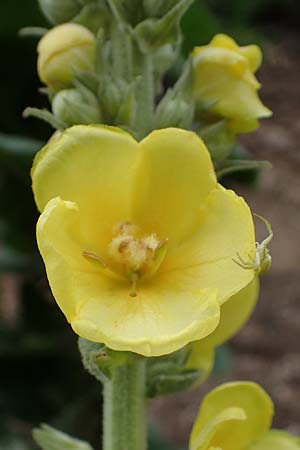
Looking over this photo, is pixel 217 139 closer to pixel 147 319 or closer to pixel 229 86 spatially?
pixel 229 86

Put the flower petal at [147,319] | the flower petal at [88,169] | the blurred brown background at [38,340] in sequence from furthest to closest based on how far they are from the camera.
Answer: the blurred brown background at [38,340] < the flower petal at [88,169] < the flower petal at [147,319]

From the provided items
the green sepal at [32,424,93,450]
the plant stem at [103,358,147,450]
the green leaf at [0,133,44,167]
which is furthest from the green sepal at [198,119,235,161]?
the green leaf at [0,133,44,167]

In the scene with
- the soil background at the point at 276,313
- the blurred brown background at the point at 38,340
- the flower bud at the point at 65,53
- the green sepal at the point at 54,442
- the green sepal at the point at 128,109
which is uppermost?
the flower bud at the point at 65,53

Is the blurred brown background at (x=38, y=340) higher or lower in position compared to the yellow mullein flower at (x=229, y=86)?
lower

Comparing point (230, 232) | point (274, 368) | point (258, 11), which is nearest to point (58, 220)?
point (230, 232)

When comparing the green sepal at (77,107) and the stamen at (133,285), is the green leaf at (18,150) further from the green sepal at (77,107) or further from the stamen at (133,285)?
the stamen at (133,285)

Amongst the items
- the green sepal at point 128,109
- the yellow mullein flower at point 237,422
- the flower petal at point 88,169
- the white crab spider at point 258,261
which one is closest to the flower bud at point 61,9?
the green sepal at point 128,109

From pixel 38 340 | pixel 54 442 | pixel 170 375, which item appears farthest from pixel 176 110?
pixel 38 340

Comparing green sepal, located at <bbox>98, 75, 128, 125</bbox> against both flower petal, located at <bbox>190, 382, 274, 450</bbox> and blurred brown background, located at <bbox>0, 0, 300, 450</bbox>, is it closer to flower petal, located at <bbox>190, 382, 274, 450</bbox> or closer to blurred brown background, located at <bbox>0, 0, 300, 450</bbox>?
flower petal, located at <bbox>190, 382, 274, 450</bbox>
